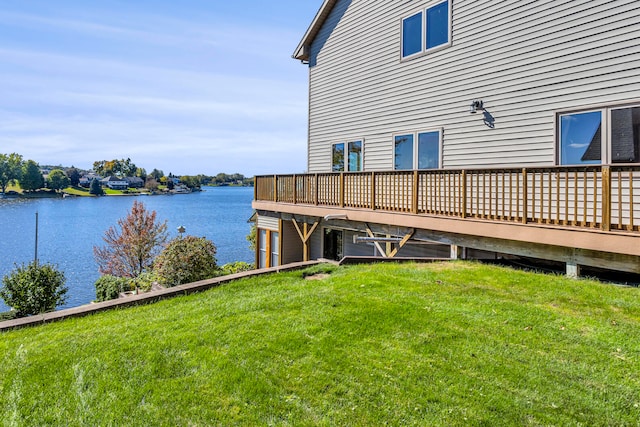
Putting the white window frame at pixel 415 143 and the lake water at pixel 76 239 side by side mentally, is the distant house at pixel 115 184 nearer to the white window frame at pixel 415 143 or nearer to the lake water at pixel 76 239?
the lake water at pixel 76 239

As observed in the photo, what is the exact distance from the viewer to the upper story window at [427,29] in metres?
9.41

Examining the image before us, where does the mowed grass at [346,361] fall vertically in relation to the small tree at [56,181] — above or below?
below

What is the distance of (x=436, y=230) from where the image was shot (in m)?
7.90

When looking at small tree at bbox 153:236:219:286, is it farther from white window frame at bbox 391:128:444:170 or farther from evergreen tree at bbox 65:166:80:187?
evergreen tree at bbox 65:166:80:187

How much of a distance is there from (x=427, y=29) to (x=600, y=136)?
5.22 m

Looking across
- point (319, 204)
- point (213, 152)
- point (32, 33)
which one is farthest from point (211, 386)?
point (213, 152)

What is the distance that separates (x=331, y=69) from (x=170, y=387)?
11.7 m

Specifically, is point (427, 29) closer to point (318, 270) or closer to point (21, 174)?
point (318, 270)

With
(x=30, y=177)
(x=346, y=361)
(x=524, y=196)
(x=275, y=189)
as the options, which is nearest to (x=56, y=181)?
(x=30, y=177)

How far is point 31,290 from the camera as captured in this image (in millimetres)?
9703

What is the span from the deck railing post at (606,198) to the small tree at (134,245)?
932 inches

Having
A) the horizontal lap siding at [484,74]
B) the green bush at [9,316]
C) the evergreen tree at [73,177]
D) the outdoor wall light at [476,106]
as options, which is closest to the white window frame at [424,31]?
the horizontal lap siding at [484,74]

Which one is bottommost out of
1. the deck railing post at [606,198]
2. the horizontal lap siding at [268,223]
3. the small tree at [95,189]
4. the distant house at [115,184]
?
the horizontal lap siding at [268,223]

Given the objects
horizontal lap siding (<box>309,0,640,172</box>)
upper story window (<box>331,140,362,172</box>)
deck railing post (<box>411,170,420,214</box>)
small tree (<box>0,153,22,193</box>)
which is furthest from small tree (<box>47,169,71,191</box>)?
deck railing post (<box>411,170,420,214</box>)
